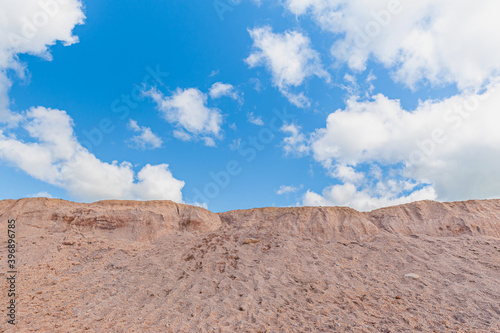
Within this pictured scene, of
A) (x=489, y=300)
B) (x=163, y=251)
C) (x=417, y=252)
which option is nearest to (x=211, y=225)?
(x=163, y=251)

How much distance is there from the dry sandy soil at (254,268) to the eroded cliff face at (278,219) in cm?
7

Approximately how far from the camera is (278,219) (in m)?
17.8

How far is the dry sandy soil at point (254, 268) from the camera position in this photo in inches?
328

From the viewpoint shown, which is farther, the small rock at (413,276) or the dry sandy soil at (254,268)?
the small rock at (413,276)

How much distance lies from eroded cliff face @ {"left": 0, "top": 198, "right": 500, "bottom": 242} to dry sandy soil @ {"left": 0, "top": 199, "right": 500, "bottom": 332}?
0.07 meters

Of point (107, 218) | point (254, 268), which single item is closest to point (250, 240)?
point (254, 268)

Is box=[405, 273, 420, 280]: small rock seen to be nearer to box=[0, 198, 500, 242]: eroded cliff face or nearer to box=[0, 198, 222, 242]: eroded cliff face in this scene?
box=[0, 198, 500, 242]: eroded cliff face

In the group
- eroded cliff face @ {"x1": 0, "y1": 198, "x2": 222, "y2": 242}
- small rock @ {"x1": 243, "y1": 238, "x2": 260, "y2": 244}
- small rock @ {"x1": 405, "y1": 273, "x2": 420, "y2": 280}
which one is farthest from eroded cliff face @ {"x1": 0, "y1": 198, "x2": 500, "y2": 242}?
small rock @ {"x1": 405, "y1": 273, "x2": 420, "y2": 280}

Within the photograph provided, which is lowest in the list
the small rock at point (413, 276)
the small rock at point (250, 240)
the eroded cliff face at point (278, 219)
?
the small rock at point (413, 276)

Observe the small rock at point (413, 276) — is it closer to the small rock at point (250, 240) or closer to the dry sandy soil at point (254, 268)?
the dry sandy soil at point (254, 268)

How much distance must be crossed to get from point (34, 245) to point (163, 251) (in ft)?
21.9

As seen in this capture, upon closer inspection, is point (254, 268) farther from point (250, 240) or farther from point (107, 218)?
point (107, 218)

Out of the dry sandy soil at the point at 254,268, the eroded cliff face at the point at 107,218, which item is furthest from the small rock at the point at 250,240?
the eroded cliff face at the point at 107,218

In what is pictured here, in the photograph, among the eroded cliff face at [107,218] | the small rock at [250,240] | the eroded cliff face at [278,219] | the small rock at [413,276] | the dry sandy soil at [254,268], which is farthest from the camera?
the eroded cliff face at [107,218]
